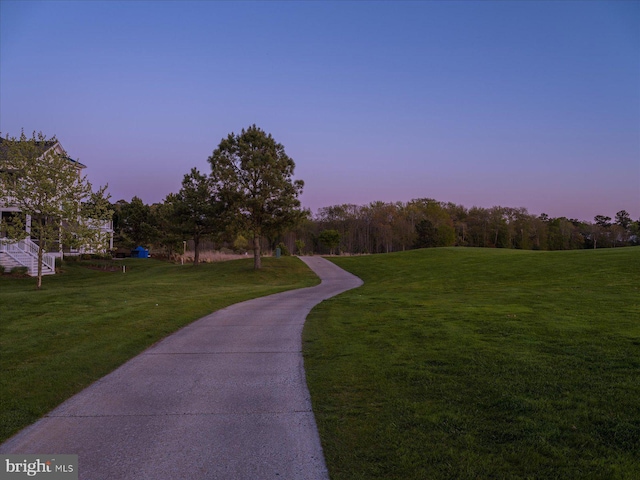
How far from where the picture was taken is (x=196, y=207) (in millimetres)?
36219

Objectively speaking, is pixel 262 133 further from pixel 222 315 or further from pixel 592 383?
pixel 592 383

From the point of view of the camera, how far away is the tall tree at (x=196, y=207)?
32.7 metres

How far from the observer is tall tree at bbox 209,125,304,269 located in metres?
30.7

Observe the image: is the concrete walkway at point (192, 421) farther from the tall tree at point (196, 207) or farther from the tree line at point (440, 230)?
the tree line at point (440, 230)

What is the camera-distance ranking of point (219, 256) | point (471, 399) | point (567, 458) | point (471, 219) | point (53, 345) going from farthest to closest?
point (471, 219) < point (219, 256) < point (53, 345) < point (471, 399) < point (567, 458)

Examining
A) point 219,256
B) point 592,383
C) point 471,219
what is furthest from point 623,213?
point 592,383

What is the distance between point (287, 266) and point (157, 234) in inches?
841

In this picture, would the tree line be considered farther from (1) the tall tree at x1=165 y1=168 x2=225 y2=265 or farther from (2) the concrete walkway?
(2) the concrete walkway

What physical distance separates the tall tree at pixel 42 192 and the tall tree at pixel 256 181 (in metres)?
10.3

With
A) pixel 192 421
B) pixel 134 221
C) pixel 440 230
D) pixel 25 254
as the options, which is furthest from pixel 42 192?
pixel 440 230

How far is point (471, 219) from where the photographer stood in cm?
8644

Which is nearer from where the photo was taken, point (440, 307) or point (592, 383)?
point (592, 383)

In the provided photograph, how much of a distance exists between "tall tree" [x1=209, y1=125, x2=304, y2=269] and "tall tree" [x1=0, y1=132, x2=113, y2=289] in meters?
10.3

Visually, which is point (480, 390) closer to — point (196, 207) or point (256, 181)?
point (256, 181)
